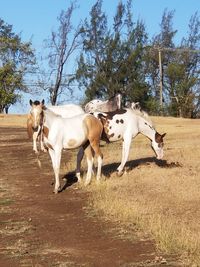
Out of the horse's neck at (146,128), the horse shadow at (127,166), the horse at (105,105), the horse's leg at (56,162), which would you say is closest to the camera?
the horse's leg at (56,162)

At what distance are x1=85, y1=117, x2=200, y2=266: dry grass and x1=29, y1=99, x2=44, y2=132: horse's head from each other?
1861 millimetres

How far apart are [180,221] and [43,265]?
2.69 meters

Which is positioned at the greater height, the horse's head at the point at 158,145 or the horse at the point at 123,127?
the horse at the point at 123,127

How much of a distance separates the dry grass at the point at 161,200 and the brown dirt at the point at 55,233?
0.29 m

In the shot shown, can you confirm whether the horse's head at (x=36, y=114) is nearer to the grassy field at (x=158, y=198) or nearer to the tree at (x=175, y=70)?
the grassy field at (x=158, y=198)

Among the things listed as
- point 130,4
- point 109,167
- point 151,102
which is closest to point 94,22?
point 130,4

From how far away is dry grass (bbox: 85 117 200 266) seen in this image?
8305 mm

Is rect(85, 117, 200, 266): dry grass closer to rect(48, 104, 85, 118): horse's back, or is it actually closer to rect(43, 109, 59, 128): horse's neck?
rect(43, 109, 59, 128): horse's neck

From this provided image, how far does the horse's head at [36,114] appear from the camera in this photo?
13.3 meters

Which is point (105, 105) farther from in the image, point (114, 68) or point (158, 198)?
point (114, 68)

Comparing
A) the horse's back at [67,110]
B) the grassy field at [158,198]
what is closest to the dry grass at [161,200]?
the grassy field at [158,198]

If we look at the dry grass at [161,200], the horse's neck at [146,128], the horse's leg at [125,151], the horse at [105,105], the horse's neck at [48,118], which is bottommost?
the dry grass at [161,200]

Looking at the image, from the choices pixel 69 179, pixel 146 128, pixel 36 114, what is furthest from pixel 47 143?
pixel 146 128

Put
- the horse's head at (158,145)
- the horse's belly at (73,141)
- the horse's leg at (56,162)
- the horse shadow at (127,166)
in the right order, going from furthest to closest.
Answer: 1. the horse's head at (158,145)
2. the horse shadow at (127,166)
3. the horse's belly at (73,141)
4. the horse's leg at (56,162)
